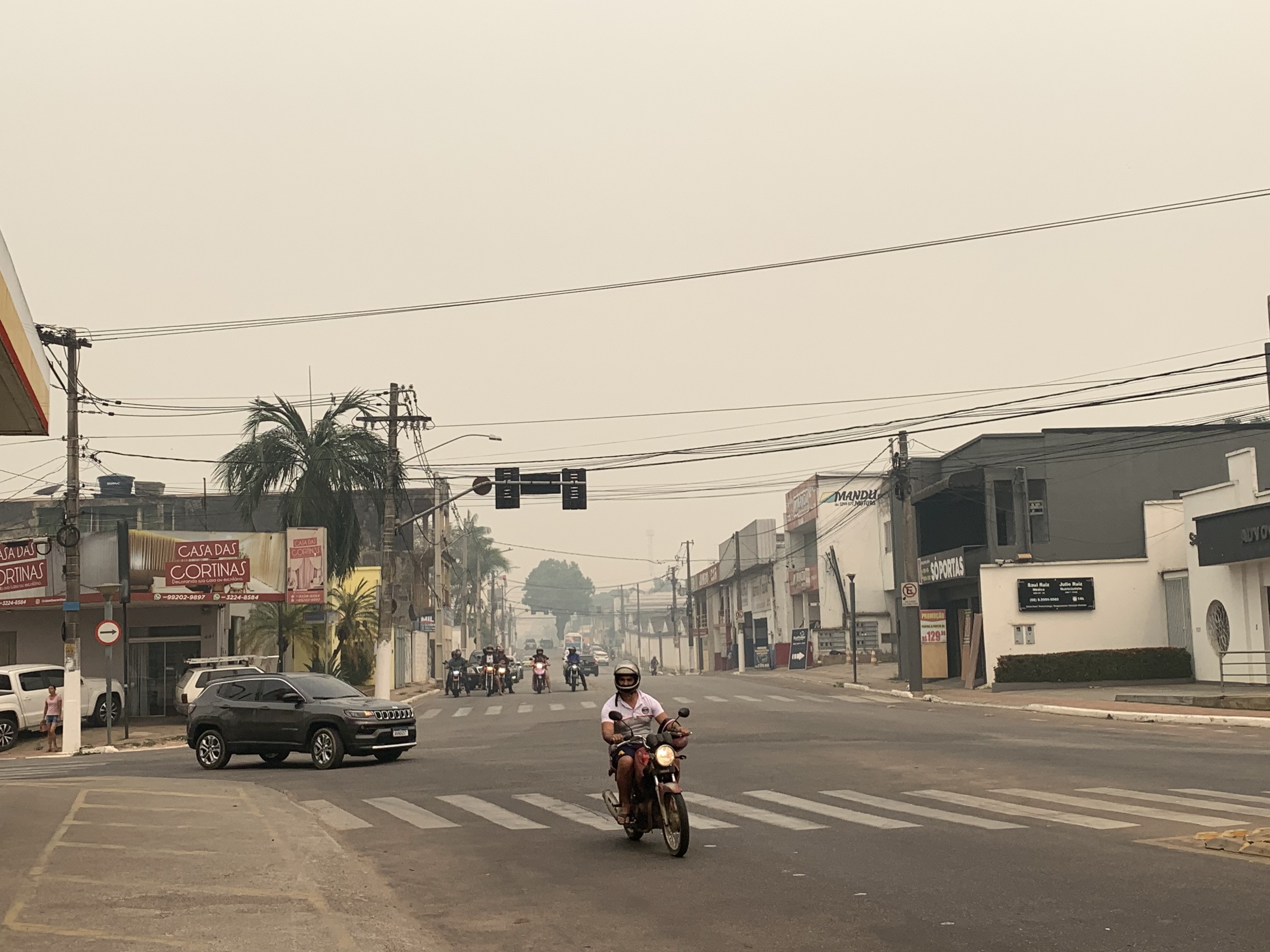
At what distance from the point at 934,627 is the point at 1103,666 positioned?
8653 millimetres

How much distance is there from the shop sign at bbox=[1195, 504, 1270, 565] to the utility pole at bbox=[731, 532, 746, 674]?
51116mm

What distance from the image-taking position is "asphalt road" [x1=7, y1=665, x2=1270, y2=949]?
28.6ft

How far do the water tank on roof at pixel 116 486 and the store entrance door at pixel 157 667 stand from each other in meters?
31.4

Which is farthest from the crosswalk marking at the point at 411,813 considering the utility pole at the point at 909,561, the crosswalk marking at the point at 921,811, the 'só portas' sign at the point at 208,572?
the utility pole at the point at 909,561

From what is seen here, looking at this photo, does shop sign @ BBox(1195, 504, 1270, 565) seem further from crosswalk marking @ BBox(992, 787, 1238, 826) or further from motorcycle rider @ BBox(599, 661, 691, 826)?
motorcycle rider @ BBox(599, 661, 691, 826)

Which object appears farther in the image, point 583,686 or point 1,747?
point 583,686

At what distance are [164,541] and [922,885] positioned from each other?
117 ft

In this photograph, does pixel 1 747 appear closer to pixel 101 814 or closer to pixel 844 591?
pixel 101 814

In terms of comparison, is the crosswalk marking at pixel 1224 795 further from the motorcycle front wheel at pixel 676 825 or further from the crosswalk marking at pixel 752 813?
the motorcycle front wheel at pixel 676 825

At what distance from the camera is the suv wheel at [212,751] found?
24594 millimetres

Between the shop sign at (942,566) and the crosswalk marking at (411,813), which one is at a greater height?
the shop sign at (942,566)

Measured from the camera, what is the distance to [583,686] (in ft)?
183

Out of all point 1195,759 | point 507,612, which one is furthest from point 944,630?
point 507,612

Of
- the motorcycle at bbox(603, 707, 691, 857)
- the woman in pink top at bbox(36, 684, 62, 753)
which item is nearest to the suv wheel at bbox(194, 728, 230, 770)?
the woman in pink top at bbox(36, 684, 62, 753)
